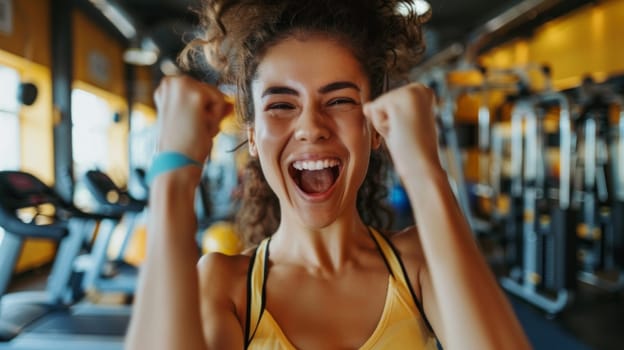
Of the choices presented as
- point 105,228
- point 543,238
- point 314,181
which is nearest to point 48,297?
point 105,228

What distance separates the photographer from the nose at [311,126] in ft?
2.26

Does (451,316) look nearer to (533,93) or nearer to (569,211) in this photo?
(569,211)

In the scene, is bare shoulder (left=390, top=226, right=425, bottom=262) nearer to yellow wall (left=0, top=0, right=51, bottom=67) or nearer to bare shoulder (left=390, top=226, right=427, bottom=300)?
bare shoulder (left=390, top=226, right=427, bottom=300)

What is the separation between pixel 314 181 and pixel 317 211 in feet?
0.19

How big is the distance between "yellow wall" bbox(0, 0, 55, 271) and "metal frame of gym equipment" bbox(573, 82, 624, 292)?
515cm

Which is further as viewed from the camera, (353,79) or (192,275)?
(353,79)

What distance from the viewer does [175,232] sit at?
58 centimetres

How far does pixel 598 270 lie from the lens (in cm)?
384

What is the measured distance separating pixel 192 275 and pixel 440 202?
35 cm

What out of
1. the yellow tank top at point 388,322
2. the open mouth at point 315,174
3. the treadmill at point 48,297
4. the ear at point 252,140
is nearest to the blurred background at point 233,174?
the treadmill at point 48,297

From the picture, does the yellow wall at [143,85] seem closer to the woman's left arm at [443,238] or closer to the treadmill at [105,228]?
the treadmill at [105,228]

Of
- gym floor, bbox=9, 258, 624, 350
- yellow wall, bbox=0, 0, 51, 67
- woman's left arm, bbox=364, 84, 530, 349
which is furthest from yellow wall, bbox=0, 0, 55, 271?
woman's left arm, bbox=364, 84, 530, 349

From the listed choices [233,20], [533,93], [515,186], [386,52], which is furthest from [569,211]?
[233,20]

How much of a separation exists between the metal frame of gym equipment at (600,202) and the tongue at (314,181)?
329 centimetres
